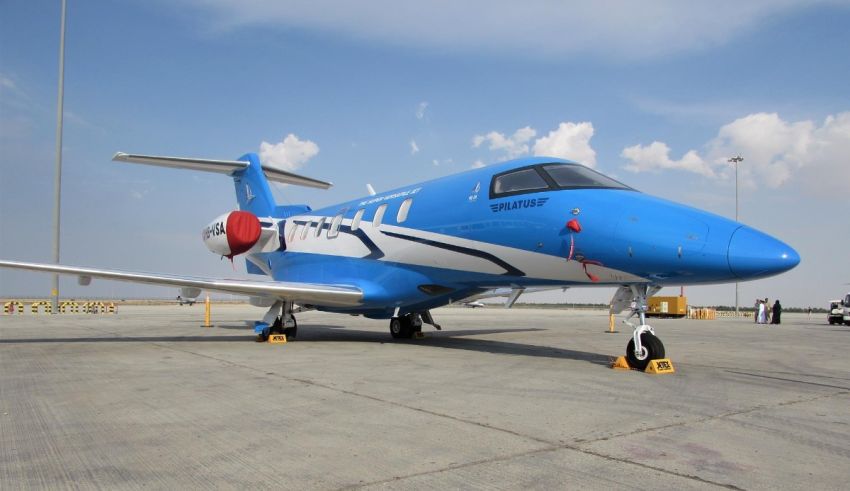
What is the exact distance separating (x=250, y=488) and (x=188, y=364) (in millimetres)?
5866

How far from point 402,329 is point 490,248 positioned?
A: 511 centimetres

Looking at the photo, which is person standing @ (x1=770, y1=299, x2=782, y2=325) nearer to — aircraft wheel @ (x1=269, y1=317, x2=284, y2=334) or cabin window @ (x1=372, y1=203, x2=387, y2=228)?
cabin window @ (x1=372, y1=203, x2=387, y2=228)

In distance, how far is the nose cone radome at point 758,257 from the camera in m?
6.79

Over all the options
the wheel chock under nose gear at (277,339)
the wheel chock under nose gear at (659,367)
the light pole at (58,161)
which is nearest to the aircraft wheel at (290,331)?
the wheel chock under nose gear at (277,339)

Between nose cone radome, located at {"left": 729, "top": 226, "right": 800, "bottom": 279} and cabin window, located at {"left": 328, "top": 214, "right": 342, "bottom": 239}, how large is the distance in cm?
862

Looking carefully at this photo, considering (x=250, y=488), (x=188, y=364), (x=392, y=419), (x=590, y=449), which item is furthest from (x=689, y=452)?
(x=188, y=364)

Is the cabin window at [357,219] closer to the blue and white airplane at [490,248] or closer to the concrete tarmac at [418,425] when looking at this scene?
the blue and white airplane at [490,248]

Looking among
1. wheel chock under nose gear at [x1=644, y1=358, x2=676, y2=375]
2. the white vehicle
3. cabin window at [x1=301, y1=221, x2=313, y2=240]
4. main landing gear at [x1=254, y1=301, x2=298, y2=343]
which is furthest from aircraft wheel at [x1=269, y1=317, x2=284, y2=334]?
the white vehicle

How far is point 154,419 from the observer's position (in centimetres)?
473

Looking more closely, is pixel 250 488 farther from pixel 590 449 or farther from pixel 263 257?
pixel 263 257

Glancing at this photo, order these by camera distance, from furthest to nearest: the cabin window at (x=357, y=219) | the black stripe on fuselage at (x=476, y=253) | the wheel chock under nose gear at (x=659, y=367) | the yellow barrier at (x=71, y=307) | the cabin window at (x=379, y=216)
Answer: the yellow barrier at (x=71, y=307), the cabin window at (x=357, y=219), the cabin window at (x=379, y=216), the black stripe on fuselage at (x=476, y=253), the wheel chock under nose gear at (x=659, y=367)

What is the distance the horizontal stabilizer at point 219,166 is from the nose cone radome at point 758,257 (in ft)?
48.5

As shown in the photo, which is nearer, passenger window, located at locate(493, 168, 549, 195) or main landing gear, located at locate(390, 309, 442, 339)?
passenger window, located at locate(493, 168, 549, 195)

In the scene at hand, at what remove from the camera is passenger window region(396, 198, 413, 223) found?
37.1ft
